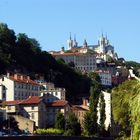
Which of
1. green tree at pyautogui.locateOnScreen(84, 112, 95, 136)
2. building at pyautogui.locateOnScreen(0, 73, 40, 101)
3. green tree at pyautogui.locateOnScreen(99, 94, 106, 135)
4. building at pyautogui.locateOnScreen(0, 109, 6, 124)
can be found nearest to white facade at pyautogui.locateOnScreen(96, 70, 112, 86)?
building at pyautogui.locateOnScreen(0, 73, 40, 101)

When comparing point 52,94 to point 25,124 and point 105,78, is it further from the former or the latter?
point 105,78

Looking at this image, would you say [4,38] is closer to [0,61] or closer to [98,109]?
[0,61]

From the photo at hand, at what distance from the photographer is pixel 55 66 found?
5822 inches

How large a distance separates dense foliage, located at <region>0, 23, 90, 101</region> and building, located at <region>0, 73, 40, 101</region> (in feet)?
41.3

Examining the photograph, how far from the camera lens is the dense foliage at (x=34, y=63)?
135 m

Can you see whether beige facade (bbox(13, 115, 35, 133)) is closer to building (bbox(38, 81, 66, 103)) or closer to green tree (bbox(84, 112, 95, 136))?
green tree (bbox(84, 112, 95, 136))

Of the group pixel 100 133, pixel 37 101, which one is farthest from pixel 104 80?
pixel 100 133

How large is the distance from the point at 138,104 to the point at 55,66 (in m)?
136

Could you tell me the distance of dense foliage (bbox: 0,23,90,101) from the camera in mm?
135000

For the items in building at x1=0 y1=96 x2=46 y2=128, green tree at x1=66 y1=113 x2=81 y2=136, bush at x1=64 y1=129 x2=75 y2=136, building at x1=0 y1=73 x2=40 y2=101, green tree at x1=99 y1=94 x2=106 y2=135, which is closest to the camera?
bush at x1=64 y1=129 x2=75 y2=136

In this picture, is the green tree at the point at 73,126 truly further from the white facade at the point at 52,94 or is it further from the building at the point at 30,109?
the white facade at the point at 52,94

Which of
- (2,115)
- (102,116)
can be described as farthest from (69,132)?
(2,115)

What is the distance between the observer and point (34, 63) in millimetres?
142125

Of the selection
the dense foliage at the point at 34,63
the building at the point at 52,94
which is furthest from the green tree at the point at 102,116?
the dense foliage at the point at 34,63
